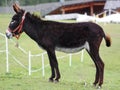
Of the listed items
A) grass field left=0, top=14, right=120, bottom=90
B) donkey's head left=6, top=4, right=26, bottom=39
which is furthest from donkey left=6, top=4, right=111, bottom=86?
grass field left=0, top=14, right=120, bottom=90

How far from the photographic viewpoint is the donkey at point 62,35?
10.3 m

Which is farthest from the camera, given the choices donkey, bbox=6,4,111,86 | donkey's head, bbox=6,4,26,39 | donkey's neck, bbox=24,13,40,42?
donkey's neck, bbox=24,13,40,42

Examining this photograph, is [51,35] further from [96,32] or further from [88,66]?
[88,66]

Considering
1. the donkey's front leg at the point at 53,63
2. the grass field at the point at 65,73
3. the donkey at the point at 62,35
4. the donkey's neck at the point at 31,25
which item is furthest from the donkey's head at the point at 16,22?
the grass field at the point at 65,73

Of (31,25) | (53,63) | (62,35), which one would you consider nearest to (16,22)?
(31,25)

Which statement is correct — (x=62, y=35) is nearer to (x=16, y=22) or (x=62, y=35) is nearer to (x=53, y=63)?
(x=53, y=63)

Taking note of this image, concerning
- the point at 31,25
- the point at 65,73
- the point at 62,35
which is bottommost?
the point at 65,73

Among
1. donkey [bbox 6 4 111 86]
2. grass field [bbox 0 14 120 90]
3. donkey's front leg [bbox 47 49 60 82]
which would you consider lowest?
grass field [bbox 0 14 120 90]

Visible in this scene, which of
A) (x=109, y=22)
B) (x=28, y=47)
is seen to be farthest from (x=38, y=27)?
(x=109, y=22)

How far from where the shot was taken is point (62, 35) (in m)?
10.4

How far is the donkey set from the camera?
10.3 meters

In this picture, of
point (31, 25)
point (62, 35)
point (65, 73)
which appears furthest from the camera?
point (65, 73)

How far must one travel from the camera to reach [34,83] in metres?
10.7

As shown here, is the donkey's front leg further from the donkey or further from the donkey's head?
the donkey's head
